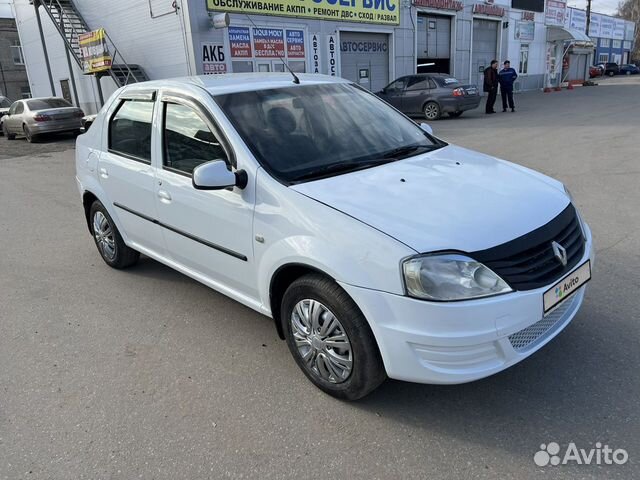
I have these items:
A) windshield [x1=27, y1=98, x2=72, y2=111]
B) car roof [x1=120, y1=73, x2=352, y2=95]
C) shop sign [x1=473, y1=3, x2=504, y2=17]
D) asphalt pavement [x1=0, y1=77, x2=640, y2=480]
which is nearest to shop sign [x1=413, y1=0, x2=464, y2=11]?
shop sign [x1=473, y1=3, x2=504, y2=17]

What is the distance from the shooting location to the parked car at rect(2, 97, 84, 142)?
17.5 meters

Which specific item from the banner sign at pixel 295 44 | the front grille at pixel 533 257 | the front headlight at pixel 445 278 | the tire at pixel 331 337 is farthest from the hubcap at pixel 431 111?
the front headlight at pixel 445 278

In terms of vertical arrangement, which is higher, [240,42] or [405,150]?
[240,42]

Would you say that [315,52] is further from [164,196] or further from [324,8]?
[164,196]

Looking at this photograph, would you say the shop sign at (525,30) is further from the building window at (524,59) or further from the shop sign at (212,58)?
the shop sign at (212,58)

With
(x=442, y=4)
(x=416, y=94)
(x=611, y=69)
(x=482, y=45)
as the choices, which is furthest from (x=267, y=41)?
(x=611, y=69)

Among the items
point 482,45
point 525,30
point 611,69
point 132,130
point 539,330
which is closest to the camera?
point 539,330

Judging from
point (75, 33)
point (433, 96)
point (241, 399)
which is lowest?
point (241, 399)

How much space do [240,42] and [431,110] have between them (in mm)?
7040

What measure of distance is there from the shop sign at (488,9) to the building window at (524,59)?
4055 mm

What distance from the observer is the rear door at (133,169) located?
3.98 meters

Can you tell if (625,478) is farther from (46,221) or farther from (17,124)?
(17,124)

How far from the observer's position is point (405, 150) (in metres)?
3.61

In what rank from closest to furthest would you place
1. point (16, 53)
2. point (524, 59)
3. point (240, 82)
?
1. point (240, 82)
2. point (524, 59)
3. point (16, 53)
